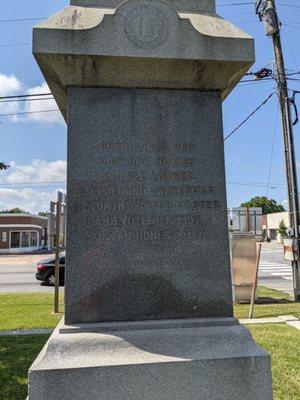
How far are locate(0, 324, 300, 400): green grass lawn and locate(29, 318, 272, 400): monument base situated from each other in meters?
1.74

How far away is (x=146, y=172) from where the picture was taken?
3340 millimetres

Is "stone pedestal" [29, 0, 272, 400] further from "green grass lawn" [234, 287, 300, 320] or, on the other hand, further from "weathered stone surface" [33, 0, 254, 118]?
"green grass lawn" [234, 287, 300, 320]

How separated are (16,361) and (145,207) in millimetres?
3970

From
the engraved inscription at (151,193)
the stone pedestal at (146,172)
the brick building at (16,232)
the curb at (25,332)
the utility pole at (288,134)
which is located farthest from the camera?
the brick building at (16,232)

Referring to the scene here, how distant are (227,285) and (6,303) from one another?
10749 mm

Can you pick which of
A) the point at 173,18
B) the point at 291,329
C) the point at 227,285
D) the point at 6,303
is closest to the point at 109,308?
the point at 227,285

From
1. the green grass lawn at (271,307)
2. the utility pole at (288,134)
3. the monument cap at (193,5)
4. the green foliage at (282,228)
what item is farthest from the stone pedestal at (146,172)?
the green foliage at (282,228)

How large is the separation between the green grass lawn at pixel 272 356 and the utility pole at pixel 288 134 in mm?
5547

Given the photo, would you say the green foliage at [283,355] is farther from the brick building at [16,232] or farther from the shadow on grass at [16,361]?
the brick building at [16,232]

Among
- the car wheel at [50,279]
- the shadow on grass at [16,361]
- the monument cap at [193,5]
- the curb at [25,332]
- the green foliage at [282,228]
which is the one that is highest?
the green foliage at [282,228]

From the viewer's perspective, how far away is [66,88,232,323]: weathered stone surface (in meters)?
3.19

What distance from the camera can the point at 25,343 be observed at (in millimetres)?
7258

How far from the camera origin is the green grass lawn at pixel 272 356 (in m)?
4.68

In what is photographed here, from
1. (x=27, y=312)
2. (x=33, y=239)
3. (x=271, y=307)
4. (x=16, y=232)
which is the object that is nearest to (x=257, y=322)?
(x=271, y=307)
